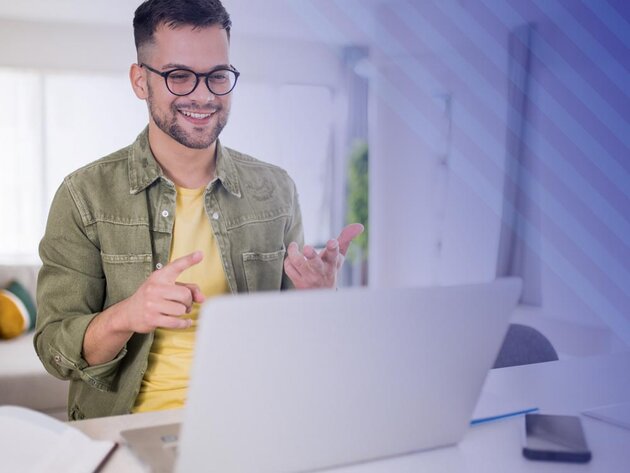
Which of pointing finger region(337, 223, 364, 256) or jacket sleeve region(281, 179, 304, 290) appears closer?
pointing finger region(337, 223, 364, 256)

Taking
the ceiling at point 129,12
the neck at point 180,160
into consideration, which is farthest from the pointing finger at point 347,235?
the ceiling at point 129,12

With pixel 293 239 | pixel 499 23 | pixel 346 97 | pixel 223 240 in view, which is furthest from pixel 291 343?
pixel 346 97

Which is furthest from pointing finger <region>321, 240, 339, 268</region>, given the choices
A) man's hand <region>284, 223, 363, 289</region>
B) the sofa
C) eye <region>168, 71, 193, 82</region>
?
the sofa

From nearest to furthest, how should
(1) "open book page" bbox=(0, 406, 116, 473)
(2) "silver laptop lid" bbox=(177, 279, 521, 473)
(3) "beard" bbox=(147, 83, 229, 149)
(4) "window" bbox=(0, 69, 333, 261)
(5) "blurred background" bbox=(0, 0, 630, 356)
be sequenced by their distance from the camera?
(2) "silver laptop lid" bbox=(177, 279, 521, 473)
(1) "open book page" bbox=(0, 406, 116, 473)
(3) "beard" bbox=(147, 83, 229, 149)
(5) "blurred background" bbox=(0, 0, 630, 356)
(4) "window" bbox=(0, 69, 333, 261)

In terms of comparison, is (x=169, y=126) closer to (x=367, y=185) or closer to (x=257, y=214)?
(x=257, y=214)

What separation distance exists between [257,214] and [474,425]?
760mm

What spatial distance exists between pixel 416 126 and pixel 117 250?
3858 millimetres

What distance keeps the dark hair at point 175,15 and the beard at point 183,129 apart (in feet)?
0.45

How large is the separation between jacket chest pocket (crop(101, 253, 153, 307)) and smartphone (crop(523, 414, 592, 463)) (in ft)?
2.55

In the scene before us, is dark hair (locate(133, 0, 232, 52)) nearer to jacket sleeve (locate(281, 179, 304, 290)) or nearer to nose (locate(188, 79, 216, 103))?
nose (locate(188, 79, 216, 103))

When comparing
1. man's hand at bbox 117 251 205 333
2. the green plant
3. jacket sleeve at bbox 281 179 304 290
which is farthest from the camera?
the green plant

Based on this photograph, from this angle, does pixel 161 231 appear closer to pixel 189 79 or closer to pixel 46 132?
pixel 189 79

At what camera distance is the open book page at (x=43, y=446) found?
2.32ft

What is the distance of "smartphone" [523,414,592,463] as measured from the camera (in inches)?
30.1
